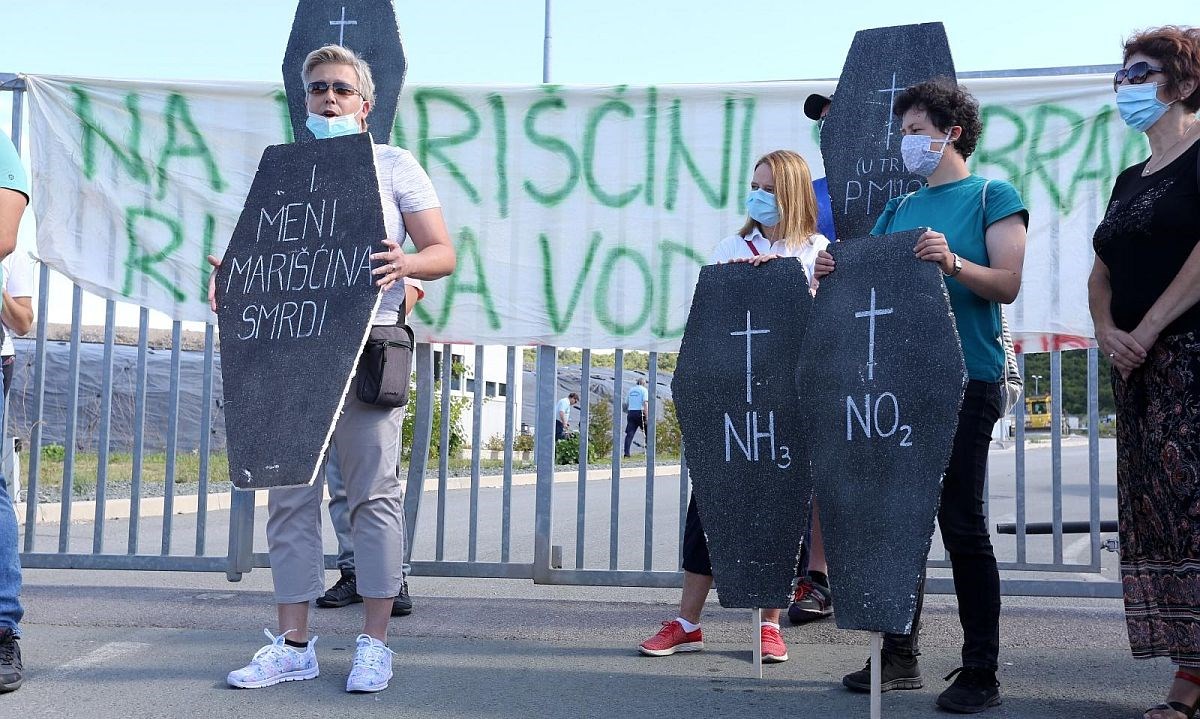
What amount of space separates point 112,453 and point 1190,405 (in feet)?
52.6

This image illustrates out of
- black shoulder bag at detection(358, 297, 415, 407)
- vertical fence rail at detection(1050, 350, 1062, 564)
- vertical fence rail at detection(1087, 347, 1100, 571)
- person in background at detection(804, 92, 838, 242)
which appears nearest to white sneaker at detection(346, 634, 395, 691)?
black shoulder bag at detection(358, 297, 415, 407)

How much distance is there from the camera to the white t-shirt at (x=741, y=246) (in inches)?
175

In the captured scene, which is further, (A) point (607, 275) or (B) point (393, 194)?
(A) point (607, 275)

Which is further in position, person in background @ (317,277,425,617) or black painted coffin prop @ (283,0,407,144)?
person in background @ (317,277,425,617)

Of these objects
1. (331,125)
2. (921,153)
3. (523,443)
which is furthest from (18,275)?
Result: (523,443)

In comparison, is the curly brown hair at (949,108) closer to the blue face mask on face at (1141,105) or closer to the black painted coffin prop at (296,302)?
the blue face mask on face at (1141,105)

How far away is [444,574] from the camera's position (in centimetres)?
554

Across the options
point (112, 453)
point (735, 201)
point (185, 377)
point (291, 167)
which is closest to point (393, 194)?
point (291, 167)

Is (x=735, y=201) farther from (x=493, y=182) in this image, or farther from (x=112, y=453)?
(x=112, y=453)

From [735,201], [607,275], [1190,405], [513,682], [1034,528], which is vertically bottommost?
[513,682]

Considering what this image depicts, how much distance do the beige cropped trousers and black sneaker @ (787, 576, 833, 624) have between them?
6.11 ft

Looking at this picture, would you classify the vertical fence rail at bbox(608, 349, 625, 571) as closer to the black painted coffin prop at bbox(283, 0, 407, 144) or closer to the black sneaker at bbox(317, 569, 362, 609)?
the black sneaker at bbox(317, 569, 362, 609)

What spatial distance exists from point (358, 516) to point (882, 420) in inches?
68.3

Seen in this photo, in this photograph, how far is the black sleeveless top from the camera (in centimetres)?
342
